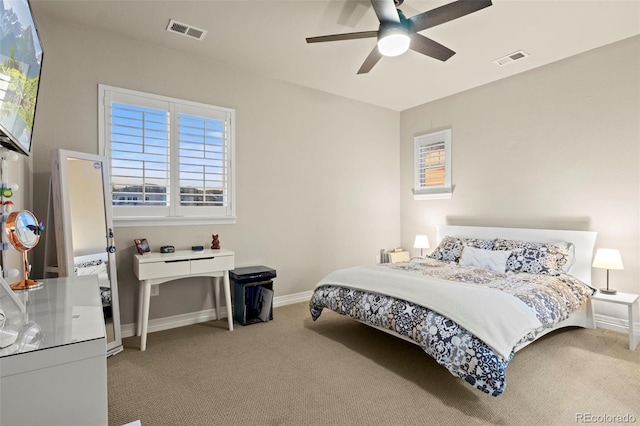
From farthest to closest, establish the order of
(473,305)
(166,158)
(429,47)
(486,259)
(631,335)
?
(486,259)
(166,158)
(631,335)
(429,47)
(473,305)

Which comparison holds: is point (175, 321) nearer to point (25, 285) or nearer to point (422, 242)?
point (25, 285)

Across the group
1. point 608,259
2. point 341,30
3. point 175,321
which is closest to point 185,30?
point 341,30

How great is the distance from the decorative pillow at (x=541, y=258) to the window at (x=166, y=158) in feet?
10.3

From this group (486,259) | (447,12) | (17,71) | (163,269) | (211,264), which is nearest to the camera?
(17,71)

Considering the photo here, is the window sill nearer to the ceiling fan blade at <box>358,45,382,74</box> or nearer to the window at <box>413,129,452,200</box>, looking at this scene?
the ceiling fan blade at <box>358,45,382,74</box>

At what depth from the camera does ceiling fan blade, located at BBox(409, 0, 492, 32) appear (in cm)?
209

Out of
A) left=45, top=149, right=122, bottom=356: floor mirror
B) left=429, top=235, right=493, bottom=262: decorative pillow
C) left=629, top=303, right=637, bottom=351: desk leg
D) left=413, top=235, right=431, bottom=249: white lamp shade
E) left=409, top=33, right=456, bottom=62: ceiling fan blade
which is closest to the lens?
left=409, top=33, right=456, bottom=62: ceiling fan blade

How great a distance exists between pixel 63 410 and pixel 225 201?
310 cm

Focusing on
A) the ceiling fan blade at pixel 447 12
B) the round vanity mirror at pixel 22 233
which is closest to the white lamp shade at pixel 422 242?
the ceiling fan blade at pixel 447 12

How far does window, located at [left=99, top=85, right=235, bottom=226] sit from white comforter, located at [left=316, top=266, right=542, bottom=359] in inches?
77.7

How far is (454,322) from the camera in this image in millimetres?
2273

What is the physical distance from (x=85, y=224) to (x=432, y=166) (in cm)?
438

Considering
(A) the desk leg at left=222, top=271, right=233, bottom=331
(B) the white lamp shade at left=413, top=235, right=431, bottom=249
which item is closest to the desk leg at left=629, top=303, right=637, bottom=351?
(B) the white lamp shade at left=413, top=235, right=431, bottom=249

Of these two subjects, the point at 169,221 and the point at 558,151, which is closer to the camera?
the point at 169,221
